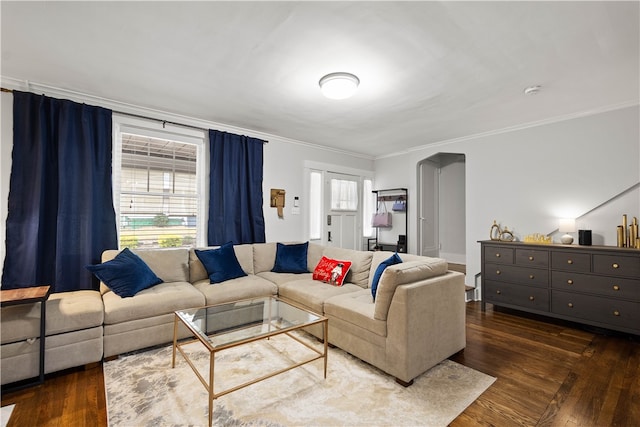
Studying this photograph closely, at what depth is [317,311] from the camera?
2861 millimetres

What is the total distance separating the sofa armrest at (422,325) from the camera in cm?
213

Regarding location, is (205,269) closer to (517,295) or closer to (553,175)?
(517,295)

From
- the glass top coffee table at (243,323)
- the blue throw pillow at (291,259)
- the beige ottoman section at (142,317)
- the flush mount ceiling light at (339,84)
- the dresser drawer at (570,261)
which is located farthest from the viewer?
the blue throw pillow at (291,259)

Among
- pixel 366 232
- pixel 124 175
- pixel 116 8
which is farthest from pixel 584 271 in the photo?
pixel 124 175

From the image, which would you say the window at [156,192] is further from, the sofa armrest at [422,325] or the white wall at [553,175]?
the white wall at [553,175]

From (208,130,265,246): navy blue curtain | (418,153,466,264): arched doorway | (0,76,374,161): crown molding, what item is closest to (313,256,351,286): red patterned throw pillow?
(208,130,265,246): navy blue curtain

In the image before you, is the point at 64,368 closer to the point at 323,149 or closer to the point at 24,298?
the point at 24,298

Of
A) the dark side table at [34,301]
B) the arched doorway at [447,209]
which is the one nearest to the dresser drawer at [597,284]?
the arched doorway at [447,209]

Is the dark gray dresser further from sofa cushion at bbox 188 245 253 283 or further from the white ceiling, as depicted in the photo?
sofa cushion at bbox 188 245 253 283

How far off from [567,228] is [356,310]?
9.80 feet

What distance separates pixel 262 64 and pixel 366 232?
14.3ft

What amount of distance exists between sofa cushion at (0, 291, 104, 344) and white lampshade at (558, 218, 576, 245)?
4886mm

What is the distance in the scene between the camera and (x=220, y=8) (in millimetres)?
1840

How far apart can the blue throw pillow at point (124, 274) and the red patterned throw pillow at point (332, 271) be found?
181 centimetres
